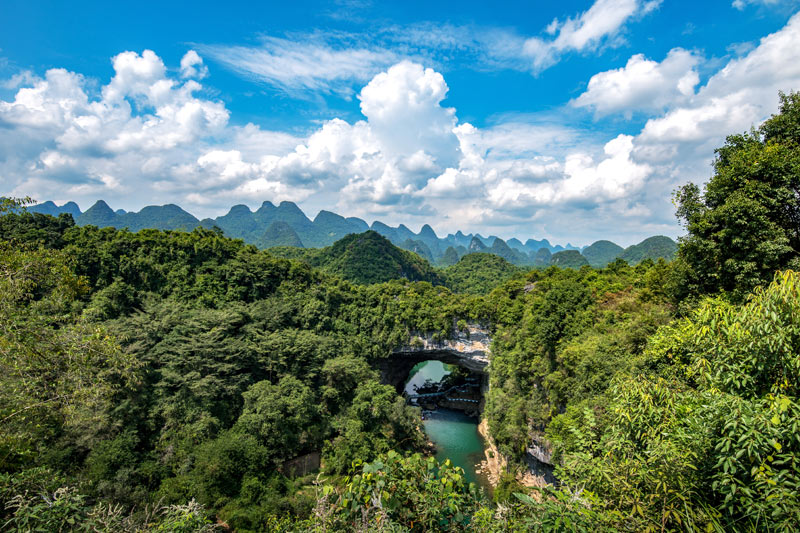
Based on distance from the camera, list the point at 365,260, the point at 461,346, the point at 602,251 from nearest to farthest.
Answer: the point at 461,346
the point at 365,260
the point at 602,251

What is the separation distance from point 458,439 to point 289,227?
103m

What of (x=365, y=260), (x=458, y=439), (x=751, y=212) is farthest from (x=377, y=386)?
(x=365, y=260)

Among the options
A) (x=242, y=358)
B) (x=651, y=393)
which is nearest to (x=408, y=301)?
(x=242, y=358)

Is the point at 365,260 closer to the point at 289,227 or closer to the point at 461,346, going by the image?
the point at 461,346

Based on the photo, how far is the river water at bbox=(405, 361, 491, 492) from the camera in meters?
16.6

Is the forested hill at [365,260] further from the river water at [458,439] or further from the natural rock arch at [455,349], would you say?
the river water at [458,439]

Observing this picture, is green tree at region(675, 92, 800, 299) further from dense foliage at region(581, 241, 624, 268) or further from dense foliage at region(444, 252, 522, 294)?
dense foliage at region(581, 241, 624, 268)

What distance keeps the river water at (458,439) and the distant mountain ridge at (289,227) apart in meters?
64.1

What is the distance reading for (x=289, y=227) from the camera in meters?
112

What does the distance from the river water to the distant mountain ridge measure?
64053 millimetres

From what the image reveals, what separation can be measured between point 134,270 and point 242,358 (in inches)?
369

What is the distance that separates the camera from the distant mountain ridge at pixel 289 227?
8762cm

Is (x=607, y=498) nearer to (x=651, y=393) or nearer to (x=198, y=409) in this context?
(x=651, y=393)

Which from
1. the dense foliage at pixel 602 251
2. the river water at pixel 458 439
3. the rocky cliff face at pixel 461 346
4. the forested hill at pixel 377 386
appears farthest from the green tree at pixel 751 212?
the dense foliage at pixel 602 251
